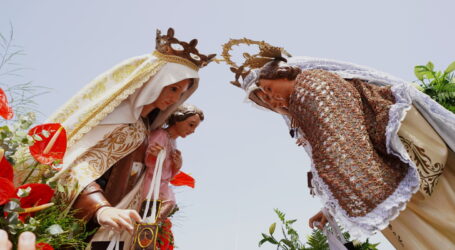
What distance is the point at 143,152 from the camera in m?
3.66

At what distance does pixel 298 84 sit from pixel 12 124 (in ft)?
5.65

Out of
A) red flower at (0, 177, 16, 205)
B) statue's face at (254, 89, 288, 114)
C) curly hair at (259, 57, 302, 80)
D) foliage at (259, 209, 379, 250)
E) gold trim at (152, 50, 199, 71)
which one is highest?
curly hair at (259, 57, 302, 80)

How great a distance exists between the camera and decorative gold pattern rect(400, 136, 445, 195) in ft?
7.51

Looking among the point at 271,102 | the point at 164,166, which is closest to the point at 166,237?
the point at 164,166

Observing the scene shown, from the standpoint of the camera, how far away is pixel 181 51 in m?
3.81

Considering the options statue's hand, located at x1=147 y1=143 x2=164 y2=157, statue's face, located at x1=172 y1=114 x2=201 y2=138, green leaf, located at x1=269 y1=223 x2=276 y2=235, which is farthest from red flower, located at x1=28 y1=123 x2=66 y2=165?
green leaf, located at x1=269 y1=223 x2=276 y2=235

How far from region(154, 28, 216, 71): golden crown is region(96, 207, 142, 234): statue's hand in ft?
4.80

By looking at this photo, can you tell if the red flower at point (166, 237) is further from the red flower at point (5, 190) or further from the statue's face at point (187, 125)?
the red flower at point (5, 190)

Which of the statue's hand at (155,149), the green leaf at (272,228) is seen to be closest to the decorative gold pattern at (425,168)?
the green leaf at (272,228)

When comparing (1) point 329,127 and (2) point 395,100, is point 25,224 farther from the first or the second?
(2) point 395,100

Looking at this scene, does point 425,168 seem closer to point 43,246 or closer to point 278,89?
point 278,89

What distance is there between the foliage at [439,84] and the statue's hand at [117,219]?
86.2 inches

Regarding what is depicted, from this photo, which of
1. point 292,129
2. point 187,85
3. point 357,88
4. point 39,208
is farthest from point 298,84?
point 39,208

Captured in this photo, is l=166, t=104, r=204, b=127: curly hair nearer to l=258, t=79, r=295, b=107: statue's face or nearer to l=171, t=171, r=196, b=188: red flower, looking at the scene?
l=171, t=171, r=196, b=188: red flower
